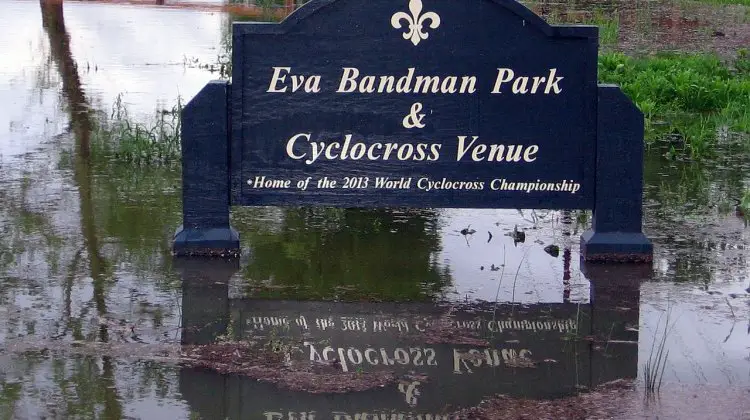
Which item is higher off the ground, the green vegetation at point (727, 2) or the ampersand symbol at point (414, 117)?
the green vegetation at point (727, 2)

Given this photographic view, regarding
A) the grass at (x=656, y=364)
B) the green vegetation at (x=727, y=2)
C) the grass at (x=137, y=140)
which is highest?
the green vegetation at (x=727, y=2)

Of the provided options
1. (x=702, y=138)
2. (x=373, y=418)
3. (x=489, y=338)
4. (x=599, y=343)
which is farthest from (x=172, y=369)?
(x=702, y=138)

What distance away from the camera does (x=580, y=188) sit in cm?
816

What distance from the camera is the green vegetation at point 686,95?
11.9 m

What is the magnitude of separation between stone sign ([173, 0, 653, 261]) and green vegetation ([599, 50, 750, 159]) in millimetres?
3372

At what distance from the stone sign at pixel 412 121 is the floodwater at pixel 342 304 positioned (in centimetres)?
36

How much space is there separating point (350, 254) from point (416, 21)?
1.44 metres

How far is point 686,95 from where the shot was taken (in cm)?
1346

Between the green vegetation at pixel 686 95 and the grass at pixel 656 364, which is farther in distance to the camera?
the green vegetation at pixel 686 95

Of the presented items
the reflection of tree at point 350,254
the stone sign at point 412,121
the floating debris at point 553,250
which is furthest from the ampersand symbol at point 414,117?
the floating debris at point 553,250

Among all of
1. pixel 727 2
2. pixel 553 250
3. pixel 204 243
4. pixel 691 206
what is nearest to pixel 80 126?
pixel 204 243

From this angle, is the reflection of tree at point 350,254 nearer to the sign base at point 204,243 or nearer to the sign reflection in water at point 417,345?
the sign base at point 204,243

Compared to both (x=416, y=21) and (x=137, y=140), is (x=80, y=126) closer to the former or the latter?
(x=137, y=140)

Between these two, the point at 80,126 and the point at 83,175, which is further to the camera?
the point at 80,126
